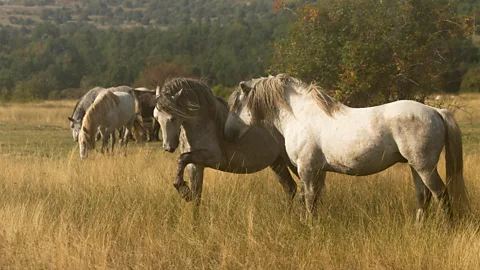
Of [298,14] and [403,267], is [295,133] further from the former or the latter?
[298,14]

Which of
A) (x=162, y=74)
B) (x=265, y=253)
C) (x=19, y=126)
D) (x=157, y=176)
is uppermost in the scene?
(x=265, y=253)

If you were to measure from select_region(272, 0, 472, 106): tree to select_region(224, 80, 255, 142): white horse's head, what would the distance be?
4748 mm

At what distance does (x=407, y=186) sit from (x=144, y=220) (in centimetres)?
290

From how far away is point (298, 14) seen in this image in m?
13.0

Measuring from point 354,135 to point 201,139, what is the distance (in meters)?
1.64

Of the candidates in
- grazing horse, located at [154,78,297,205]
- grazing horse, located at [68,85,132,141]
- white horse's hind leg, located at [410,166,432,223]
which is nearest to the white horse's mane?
grazing horse, located at [154,78,297,205]

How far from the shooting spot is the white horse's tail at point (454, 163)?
19.3ft

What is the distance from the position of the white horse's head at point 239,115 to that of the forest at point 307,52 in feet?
3.60

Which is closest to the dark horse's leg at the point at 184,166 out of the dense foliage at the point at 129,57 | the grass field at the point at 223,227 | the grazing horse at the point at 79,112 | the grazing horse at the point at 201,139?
the grazing horse at the point at 201,139

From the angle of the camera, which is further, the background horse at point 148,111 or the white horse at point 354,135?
the background horse at point 148,111

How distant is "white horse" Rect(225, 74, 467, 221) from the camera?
5.71 meters

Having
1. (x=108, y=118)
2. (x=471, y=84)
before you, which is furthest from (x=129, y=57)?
(x=108, y=118)

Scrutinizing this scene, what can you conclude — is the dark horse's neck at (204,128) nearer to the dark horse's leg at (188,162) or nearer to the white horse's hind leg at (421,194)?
the dark horse's leg at (188,162)

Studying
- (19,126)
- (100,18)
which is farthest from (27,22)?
(19,126)
